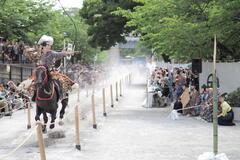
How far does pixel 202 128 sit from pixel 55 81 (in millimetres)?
5330

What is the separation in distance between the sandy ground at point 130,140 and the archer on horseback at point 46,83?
933 mm

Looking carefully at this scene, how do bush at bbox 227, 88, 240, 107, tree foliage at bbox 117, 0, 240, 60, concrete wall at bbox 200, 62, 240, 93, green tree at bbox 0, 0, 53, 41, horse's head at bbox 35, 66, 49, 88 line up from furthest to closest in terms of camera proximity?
green tree at bbox 0, 0, 53, 41 → concrete wall at bbox 200, 62, 240, 93 → bush at bbox 227, 88, 240, 107 → tree foliage at bbox 117, 0, 240, 60 → horse's head at bbox 35, 66, 49, 88

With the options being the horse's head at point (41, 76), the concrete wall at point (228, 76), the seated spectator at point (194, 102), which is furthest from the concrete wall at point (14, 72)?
the horse's head at point (41, 76)

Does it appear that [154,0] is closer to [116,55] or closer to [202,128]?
[202,128]

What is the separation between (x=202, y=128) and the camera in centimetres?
1698

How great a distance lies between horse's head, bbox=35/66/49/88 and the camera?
13406 millimetres

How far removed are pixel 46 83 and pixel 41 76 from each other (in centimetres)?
29

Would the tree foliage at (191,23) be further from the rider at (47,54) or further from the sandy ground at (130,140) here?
the rider at (47,54)

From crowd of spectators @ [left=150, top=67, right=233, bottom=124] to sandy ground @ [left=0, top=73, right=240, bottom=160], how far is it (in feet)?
2.45

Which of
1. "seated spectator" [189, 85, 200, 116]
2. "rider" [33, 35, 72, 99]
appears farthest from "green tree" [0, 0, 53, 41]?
"rider" [33, 35, 72, 99]

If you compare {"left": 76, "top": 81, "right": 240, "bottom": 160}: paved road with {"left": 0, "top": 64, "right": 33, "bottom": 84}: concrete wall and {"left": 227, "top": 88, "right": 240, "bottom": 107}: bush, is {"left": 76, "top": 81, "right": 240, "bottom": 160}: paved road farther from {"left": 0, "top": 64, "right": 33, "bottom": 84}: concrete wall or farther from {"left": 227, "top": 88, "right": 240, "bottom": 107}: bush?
{"left": 0, "top": 64, "right": 33, "bottom": 84}: concrete wall

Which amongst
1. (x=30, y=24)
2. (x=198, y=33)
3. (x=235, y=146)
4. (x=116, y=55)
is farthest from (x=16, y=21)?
(x=116, y=55)

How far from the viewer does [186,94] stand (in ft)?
71.4

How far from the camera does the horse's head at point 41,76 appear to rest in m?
13.4
